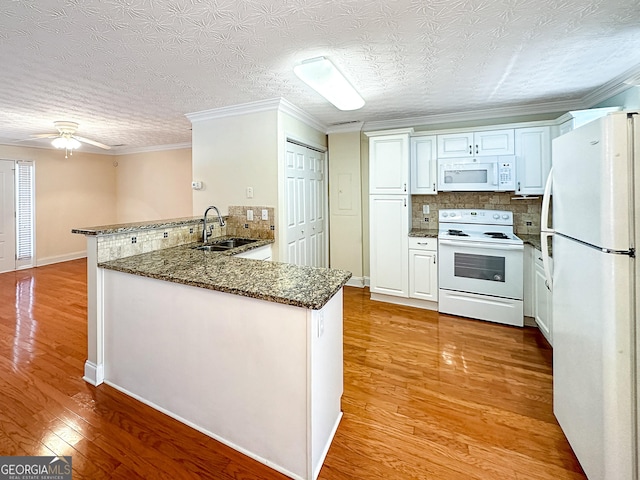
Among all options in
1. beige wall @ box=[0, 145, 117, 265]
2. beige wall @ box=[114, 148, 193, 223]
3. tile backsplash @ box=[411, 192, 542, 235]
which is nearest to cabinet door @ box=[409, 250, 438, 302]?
tile backsplash @ box=[411, 192, 542, 235]

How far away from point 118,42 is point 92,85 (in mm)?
1105

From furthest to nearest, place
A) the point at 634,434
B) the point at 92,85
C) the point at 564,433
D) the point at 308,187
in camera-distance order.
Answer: the point at 308,187 < the point at 92,85 < the point at 564,433 < the point at 634,434

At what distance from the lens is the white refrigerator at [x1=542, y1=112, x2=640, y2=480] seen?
3.96ft

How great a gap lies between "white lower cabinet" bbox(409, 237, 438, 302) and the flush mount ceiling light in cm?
191

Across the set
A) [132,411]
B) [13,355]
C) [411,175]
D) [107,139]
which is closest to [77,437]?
[132,411]

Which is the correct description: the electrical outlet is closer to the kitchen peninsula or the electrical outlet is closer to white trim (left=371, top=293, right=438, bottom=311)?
the kitchen peninsula

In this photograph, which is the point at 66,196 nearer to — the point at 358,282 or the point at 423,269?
the point at 358,282

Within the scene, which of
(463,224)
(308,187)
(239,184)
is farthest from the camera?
(308,187)

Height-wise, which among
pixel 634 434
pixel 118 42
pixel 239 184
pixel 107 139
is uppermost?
pixel 107 139

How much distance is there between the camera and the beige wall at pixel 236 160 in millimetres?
3367

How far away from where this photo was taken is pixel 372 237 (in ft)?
13.2

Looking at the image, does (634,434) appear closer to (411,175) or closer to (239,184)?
(411,175)

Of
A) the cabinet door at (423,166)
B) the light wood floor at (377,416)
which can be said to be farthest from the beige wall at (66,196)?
the cabinet door at (423,166)

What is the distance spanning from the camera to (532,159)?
340 cm
